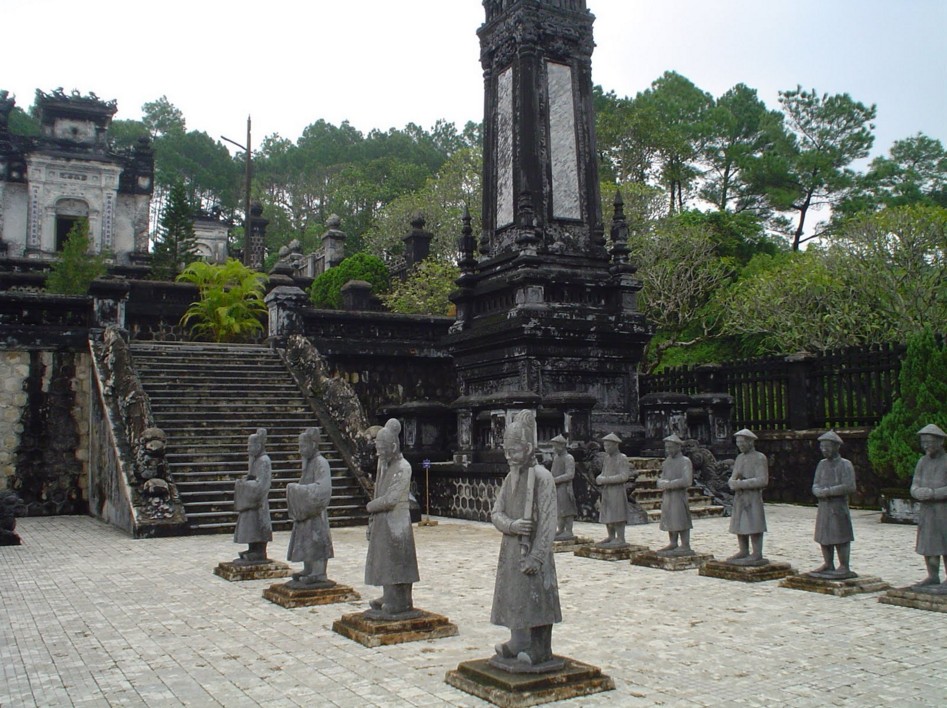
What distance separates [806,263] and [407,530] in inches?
851

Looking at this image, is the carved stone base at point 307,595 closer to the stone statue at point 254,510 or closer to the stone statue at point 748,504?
the stone statue at point 254,510

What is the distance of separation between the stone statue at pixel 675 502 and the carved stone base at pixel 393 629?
13.2ft

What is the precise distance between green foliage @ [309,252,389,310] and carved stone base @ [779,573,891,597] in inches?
964

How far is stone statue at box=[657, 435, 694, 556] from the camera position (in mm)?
9766

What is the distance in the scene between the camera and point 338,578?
8875 millimetres

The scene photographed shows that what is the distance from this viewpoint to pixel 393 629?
631 cm

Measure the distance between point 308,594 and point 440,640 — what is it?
1.81 metres

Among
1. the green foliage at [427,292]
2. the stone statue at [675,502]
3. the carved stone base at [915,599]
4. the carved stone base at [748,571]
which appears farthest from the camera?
the green foliage at [427,292]

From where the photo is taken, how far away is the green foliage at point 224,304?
780 inches

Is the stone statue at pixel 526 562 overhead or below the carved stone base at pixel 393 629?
overhead

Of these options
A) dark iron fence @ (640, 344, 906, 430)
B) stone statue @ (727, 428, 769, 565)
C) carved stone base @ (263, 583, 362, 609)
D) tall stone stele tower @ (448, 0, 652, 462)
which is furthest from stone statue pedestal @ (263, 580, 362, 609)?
dark iron fence @ (640, 344, 906, 430)

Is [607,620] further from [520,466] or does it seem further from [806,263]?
[806,263]

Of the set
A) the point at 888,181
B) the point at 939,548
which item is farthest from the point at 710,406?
the point at 888,181

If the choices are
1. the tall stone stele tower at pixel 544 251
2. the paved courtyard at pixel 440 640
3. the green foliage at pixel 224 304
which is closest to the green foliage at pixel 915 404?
the paved courtyard at pixel 440 640
